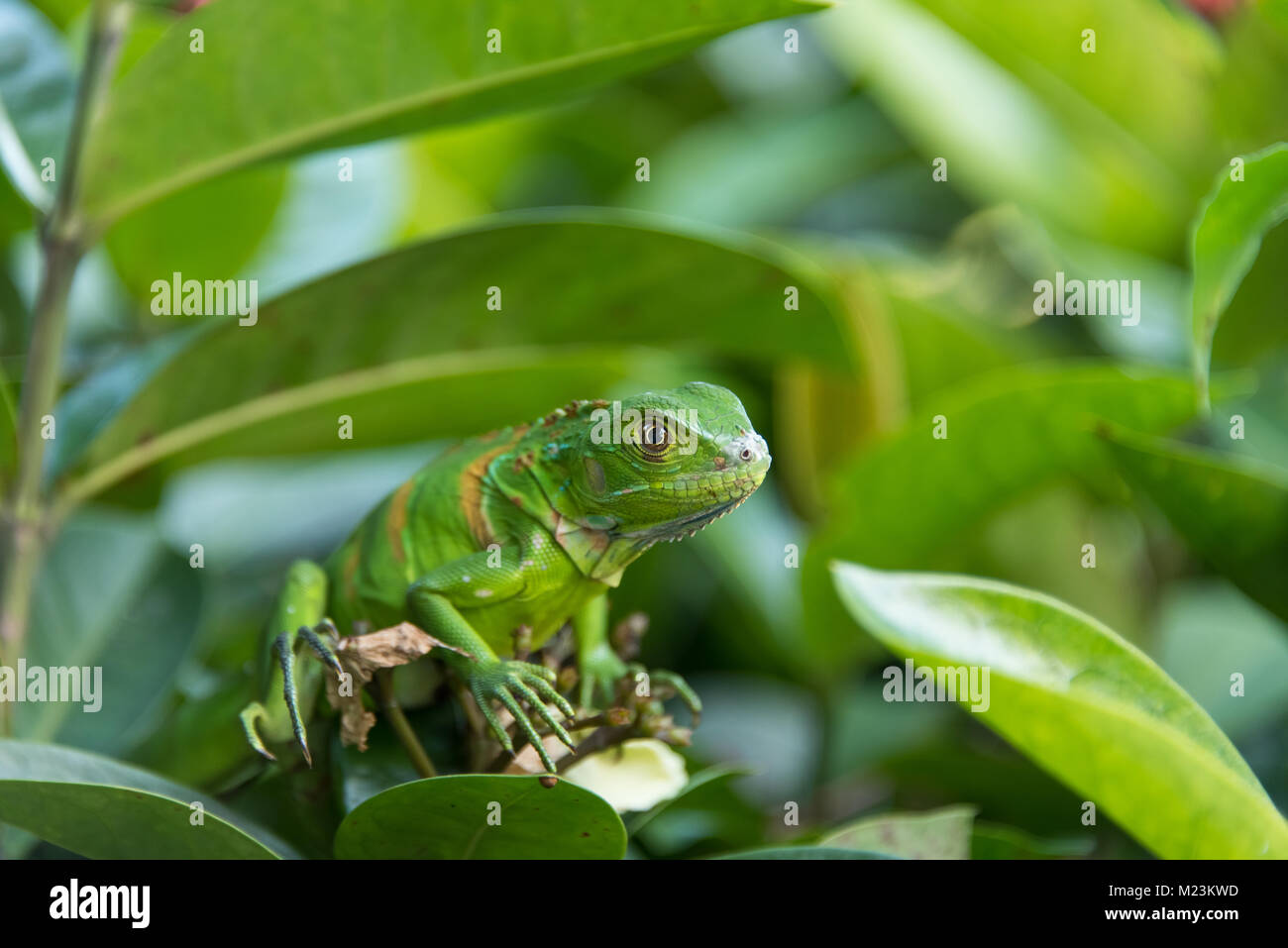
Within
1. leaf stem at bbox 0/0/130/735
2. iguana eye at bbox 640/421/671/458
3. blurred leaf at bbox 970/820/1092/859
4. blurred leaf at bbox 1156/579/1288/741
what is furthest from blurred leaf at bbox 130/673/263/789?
blurred leaf at bbox 1156/579/1288/741

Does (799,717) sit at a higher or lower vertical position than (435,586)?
lower

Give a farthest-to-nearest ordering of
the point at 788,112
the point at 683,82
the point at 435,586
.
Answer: the point at 683,82
the point at 788,112
the point at 435,586

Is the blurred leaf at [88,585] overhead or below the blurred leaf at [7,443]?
below

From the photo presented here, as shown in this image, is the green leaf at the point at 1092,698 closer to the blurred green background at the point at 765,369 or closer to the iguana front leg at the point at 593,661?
the blurred green background at the point at 765,369

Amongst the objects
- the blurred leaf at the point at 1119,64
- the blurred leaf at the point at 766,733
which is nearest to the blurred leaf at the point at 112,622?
Answer: the blurred leaf at the point at 766,733

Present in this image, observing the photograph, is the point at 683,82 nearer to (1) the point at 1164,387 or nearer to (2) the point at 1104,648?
(1) the point at 1164,387

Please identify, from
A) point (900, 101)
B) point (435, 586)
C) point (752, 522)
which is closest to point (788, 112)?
point (900, 101)
